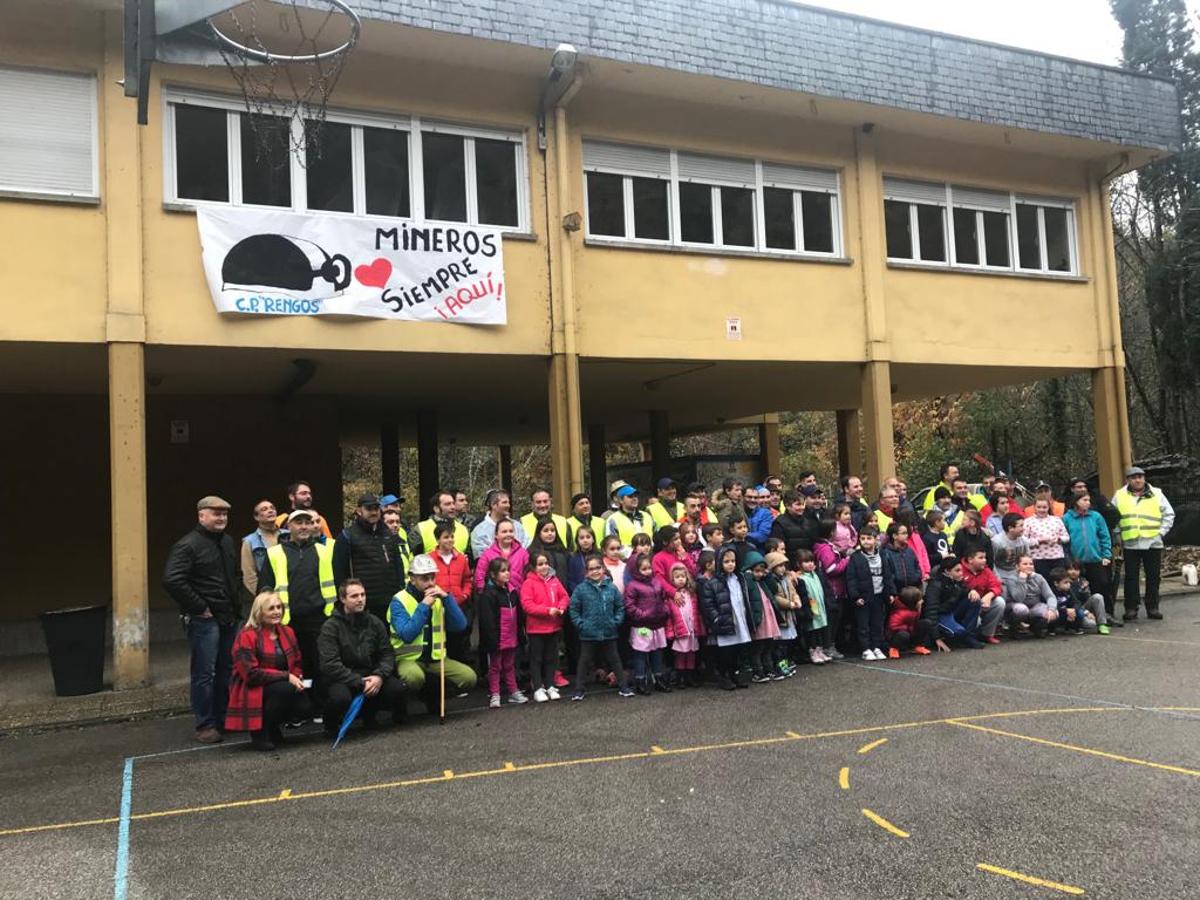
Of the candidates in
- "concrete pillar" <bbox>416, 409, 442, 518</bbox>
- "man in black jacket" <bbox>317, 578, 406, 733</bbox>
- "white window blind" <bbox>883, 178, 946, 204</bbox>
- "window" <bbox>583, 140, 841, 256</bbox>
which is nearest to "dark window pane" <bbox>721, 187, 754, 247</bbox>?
"window" <bbox>583, 140, 841, 256</bbox>

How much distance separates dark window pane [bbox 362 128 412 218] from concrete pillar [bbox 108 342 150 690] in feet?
10.1

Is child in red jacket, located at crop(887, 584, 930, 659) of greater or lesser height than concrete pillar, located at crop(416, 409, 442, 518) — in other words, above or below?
below

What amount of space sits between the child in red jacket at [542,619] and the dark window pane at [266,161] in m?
5.17

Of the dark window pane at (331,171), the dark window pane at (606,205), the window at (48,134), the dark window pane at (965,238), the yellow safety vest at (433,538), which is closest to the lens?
the yellow safety vest at (433,538)

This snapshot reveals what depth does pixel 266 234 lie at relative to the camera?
9859 millimetres

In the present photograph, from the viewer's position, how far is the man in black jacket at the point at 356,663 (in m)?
6.87

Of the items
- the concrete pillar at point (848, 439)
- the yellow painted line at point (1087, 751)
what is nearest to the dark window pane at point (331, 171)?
the yellow painted line at point (1087, 751)

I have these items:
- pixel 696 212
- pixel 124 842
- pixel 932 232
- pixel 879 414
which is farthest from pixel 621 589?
pixel 932 232

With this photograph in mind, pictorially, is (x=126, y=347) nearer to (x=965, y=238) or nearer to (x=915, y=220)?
(x=915, y=220)

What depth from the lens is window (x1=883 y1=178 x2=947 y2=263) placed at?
1373cm

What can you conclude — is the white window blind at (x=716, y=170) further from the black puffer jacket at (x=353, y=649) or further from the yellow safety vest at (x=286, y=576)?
the black puffer jacket at (x=353, y=649)

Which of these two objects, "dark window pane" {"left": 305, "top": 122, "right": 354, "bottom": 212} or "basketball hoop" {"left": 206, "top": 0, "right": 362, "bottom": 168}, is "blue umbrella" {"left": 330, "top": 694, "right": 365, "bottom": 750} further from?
"dark window pane" {"left": 305, "top": 122, "right": 354, "bottom": 212}

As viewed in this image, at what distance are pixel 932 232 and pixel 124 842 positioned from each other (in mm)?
12946

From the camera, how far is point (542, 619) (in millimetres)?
8086
